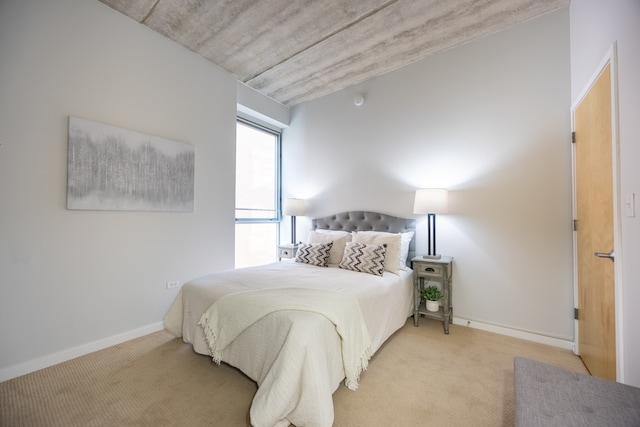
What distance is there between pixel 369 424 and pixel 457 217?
2.27m

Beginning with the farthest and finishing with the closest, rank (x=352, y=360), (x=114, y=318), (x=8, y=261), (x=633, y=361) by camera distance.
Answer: (x=114, y=318) → (x=8, y=261) → (x=352, y=360) → (x=633, y=361)

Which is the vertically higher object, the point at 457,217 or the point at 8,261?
the point at 457,217

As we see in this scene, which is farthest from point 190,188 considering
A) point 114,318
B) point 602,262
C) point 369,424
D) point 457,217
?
point 602,262

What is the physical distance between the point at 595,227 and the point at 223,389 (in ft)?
9.56

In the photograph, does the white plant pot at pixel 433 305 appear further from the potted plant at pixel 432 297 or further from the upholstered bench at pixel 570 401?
the upholstered bench at pixel 570 401

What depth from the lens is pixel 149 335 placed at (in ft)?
8.74

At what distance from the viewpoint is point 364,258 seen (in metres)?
2.75

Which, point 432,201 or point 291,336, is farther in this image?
point 432,201

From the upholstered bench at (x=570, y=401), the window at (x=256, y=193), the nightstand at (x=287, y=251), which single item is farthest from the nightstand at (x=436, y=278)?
the window at (x=256, y=193)

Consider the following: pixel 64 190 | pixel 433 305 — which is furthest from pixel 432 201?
pixel 64 190

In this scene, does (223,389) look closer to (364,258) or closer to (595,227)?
(364,258)

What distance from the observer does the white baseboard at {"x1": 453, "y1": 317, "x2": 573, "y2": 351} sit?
7.85ft

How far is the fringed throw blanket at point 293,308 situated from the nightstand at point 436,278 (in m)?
1.13

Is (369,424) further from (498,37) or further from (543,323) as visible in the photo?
(498,37)
